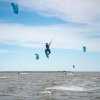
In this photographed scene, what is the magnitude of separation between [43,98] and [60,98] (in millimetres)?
1898

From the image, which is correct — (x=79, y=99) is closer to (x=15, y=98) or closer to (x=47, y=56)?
(x=15, y=98)

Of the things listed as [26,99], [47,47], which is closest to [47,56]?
[47,47]

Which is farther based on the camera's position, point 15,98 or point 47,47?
point 15,98

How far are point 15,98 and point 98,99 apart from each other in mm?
9109

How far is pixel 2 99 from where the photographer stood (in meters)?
31.3

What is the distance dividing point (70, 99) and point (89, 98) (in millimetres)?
2165

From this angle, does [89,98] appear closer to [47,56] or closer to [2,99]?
[2,99]

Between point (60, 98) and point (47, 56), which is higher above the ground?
point (47, 56)

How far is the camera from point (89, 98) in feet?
107

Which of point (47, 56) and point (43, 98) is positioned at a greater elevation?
point (47, 56)

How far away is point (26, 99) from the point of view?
31734 mm

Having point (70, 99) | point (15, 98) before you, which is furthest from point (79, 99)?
point (15, 98)

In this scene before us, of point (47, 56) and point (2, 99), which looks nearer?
point (47, 56)

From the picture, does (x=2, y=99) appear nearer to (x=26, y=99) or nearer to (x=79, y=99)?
(x=26, y=99)
